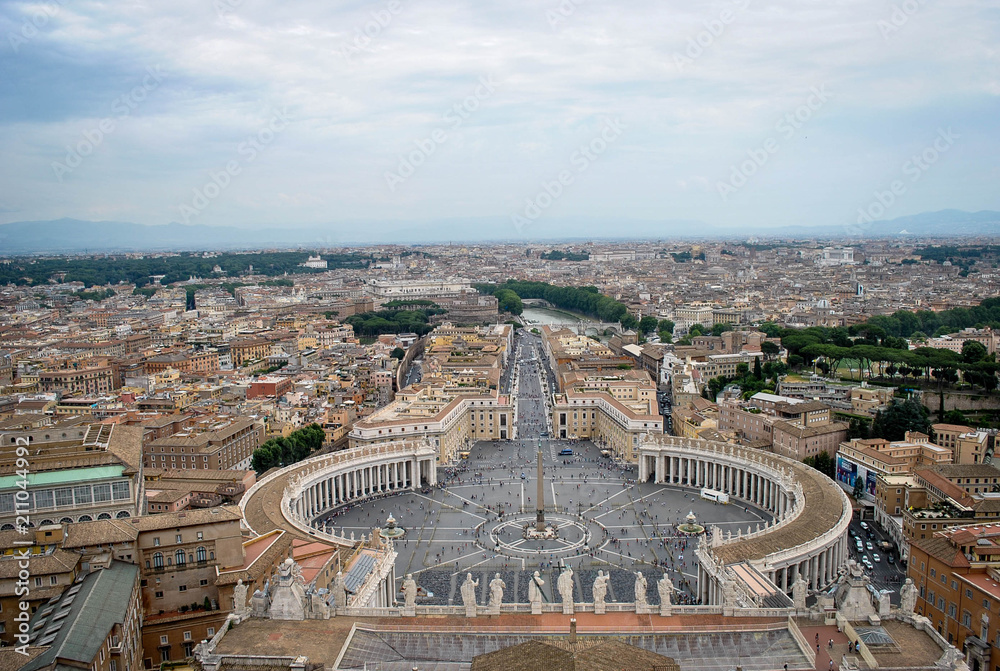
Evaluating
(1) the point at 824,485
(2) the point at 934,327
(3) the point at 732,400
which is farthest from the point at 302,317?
(1) the point at 824,485

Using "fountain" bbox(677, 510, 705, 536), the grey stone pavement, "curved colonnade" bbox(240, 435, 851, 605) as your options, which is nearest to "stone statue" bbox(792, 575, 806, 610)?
"curved colonnade" bbox(240, 435, 851, 605)

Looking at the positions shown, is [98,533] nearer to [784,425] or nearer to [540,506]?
[540,506]

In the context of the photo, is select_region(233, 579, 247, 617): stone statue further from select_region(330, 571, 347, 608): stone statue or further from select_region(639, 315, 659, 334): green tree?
select_region(639, 315, 659, 334): green tree

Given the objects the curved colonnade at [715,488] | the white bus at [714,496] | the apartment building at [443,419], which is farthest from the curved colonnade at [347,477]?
the white bus at [714,496]

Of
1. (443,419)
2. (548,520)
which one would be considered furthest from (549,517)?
(443,419)

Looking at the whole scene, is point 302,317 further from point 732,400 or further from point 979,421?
point 979,421
